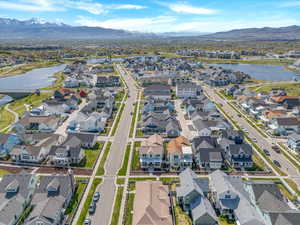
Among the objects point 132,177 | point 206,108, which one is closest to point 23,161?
point 132,177

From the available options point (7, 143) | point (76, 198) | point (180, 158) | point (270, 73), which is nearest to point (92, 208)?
point (76, 198)

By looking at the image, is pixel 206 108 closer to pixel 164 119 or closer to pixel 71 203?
pixel 164 119

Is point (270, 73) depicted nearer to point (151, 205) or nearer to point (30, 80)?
point (151, 205)

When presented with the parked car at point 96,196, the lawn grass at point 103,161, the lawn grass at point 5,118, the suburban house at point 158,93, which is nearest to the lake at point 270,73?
the suburban house at point 158,93

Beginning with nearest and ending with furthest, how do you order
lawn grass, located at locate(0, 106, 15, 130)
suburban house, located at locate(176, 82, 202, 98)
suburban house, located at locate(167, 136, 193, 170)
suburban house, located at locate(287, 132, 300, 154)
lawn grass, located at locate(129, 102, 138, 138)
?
suburban house, located at locate(167, 136, 193, 170), suburban house, located at locate(287, 132, 300, 154), lawn grass, located at locate(129, 102, 138, 138), lawn grass, located at locate(0, 106, 15, 130), suburban house, located at locate(176, 82, 202, 98)

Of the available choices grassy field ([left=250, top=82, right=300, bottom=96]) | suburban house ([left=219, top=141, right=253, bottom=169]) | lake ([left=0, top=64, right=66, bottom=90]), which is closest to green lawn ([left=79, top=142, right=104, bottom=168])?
suburban house ([left=219, top=141, right=253, bottom=169])

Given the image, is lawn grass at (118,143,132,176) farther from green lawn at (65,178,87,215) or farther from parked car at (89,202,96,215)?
parked car at (89,202,96,215)
